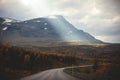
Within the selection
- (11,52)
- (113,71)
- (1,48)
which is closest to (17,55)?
(11,52)

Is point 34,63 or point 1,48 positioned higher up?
point 1,48

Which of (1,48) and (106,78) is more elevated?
(1,48)

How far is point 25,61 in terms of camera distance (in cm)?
8550

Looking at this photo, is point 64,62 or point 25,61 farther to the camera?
point 64,62

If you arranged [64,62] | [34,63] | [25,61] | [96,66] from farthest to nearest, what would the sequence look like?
1. [64,62]
2. [34,63]
3. [25,61]
4. [96,66]

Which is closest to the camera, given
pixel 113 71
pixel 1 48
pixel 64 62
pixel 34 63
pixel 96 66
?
pixel 113 71

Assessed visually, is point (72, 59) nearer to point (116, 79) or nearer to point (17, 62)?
point (17, 62)

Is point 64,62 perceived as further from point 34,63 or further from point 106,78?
point 106,78

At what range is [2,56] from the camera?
2953 inches

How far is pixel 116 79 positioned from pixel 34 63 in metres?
72.2

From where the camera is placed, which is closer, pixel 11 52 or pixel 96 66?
pixel 96 66

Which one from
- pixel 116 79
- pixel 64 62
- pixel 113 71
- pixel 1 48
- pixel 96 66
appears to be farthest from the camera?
pixel 64 62

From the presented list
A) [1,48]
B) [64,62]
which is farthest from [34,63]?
[64,62]

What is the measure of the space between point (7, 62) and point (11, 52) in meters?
7.50
